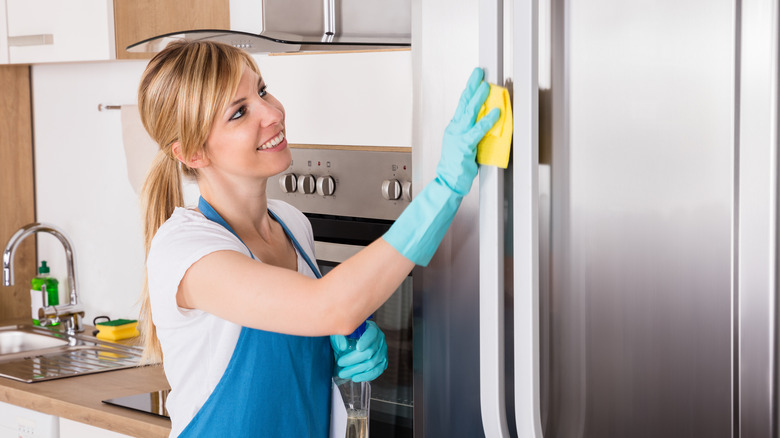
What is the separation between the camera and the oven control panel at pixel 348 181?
153 centimetres

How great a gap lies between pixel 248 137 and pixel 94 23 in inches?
48.0

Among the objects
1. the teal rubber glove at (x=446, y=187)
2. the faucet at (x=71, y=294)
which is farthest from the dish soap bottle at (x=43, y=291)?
the teal rubber glove at (x=446, y=187)

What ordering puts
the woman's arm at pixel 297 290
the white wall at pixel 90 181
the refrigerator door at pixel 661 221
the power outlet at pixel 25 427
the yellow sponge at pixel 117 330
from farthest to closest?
the white wall at pixel 90 181, the yellow sponge at pixel 117 330, the power outlet at pixel 25 427, the woman's arm at pixel 297 290, the refrigerator door at pixel 661 221

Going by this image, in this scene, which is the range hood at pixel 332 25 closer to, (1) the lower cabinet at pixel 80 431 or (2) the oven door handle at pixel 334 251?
(2) the oven door handle at pixel 334 251

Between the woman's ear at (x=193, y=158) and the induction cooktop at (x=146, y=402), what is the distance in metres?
0.65

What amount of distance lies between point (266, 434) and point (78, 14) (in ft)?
4.74

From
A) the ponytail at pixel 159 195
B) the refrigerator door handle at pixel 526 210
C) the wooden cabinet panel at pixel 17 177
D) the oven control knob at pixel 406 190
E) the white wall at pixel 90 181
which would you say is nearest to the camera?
the refrigerator door handle at pixel 526 210

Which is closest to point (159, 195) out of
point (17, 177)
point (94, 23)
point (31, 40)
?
point (94, 23)

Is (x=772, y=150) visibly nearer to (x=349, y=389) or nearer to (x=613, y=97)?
(x=613, y=97)

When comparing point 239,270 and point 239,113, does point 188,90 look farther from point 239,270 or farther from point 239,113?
point 239,270

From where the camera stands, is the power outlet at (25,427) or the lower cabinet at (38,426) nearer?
the lower cabinet at (38,426)

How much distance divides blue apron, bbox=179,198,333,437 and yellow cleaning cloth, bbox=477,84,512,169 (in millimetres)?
470

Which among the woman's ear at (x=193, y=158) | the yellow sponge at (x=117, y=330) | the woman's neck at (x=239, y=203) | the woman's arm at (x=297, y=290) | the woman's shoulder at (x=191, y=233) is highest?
the woman's ear at (x=193, y=158)

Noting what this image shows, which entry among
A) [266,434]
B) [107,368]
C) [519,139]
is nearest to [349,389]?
[266,434]
